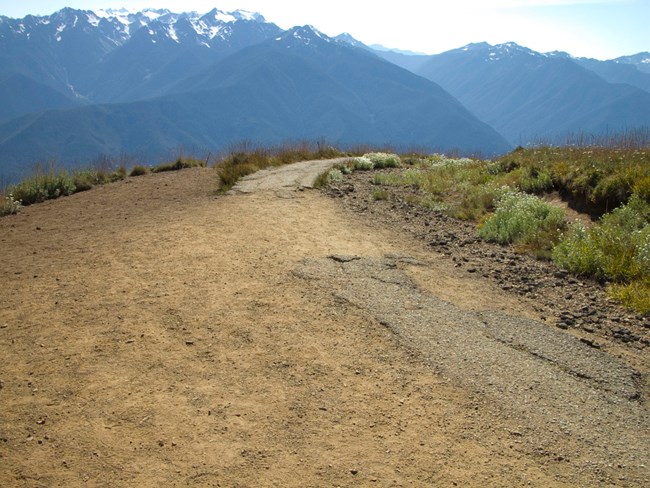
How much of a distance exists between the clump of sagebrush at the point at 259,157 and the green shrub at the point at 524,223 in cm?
692

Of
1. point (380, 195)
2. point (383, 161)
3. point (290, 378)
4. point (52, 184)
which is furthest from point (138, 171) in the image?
point (290, 378)

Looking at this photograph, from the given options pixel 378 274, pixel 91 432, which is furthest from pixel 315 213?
pixel 91 432

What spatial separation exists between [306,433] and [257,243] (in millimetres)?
5044

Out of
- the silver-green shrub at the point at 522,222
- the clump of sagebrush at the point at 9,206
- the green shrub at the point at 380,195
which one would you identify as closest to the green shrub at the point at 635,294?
the silver-green shrub at the point at 522,222

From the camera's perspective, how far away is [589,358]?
5566mm

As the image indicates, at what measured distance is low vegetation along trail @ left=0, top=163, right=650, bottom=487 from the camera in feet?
12.8

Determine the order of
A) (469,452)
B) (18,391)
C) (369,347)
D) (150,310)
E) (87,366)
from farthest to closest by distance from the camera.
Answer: (150,310) < (369,347) < (87,366) < (18,391) < (469,452)

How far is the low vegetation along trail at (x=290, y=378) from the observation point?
389cm

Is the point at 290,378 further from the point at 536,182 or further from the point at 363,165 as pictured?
the point at 363,165

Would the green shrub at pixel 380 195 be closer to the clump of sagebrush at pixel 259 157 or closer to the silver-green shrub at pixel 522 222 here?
the silver-green shrub at pixel 522 222

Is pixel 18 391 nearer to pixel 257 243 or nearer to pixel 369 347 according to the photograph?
pixel 369 347

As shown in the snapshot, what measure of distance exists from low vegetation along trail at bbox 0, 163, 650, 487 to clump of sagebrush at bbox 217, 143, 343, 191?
6.51m

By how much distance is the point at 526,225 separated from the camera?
10.1 m

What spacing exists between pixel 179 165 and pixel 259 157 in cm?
316
